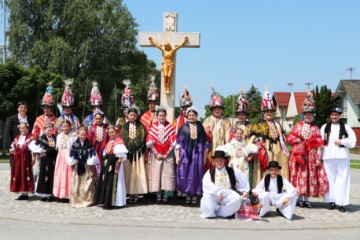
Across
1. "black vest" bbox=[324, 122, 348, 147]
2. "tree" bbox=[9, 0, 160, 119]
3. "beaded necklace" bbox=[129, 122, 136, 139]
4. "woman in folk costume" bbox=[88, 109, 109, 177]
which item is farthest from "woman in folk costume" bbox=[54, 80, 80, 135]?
"tree" bbox=[9, 0, 160, 119]

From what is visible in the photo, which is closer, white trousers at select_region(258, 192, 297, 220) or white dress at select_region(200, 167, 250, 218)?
white dress at select_region(200, 167, 250, 218)

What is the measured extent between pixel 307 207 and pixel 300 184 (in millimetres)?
593

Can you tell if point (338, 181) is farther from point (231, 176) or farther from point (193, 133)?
point (193, 133)

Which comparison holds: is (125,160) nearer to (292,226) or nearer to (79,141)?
(79,141)

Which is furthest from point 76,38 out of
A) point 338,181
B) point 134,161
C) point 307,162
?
point 338,181

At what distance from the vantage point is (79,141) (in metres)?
9.09

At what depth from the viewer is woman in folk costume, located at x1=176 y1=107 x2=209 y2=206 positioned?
29.6 ft

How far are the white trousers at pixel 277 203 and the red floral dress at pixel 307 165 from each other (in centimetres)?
112

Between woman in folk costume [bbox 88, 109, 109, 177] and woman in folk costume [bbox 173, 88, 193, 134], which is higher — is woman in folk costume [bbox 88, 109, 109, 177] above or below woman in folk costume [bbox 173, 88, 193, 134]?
below

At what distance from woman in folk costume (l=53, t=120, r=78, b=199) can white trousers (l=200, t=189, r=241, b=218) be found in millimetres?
3141

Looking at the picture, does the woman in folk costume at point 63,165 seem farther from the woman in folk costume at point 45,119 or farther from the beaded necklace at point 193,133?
the beaded necklace at point 193,133

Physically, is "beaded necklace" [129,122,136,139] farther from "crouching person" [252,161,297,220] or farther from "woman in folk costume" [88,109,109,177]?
"crouching person" [252,161,297,220]

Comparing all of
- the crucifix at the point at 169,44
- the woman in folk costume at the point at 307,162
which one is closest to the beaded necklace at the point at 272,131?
the woman in folk costume at the point at 307,162

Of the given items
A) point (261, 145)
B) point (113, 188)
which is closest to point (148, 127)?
point (113, 188)
